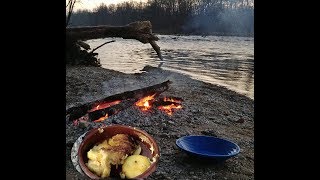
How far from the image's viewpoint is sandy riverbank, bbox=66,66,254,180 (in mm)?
3986

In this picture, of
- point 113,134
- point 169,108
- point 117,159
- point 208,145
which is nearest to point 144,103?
point 169,108

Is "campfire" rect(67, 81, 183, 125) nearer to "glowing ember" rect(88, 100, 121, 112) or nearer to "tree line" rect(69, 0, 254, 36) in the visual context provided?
"glowing ember" rect(88, 100, 121, 112)

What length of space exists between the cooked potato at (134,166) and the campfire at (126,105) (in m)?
1.78

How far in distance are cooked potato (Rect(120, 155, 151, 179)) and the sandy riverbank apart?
44cm

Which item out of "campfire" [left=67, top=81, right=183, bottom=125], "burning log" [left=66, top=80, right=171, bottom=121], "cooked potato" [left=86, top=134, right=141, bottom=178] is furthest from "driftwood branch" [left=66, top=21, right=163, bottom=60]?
"cooked potato" [left=86, top=134, right=141, bottom=178]

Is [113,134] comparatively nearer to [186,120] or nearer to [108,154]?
[108,154]

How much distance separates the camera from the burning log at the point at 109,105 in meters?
4.97

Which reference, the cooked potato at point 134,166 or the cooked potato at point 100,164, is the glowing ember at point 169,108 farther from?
the cooked potato at point 100,164
